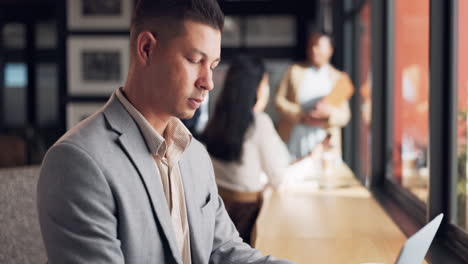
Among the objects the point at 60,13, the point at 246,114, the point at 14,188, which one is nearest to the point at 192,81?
the point at 14,188

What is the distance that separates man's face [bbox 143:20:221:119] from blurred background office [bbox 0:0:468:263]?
0.53 metres

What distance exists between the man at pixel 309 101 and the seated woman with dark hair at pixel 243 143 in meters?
0.87

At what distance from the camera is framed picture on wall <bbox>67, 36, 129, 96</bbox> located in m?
5.62

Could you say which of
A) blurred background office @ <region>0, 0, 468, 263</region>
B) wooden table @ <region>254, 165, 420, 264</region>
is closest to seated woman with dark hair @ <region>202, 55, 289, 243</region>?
wooden table @ <region>254, 165, 420, 264</region>

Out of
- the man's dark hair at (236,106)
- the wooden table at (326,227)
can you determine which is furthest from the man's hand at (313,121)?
the man's dark hair at (236,106)

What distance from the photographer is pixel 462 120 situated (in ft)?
6.14

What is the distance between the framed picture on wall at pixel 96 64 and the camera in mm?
5621

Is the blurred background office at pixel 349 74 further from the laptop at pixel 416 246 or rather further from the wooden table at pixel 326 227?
the laptop at pixel 416 246

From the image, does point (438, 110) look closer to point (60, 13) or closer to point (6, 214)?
point (6, 214)

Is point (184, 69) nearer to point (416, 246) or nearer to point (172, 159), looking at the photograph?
point (172, 159)

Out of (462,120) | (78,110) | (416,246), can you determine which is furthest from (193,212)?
(78,110)

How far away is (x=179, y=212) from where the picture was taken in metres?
1.30

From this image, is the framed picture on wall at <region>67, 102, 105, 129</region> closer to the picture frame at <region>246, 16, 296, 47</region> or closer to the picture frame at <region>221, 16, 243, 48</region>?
the picture frame at <region>221, 16, 243, 48</region>

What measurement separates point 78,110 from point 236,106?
3.16 m
